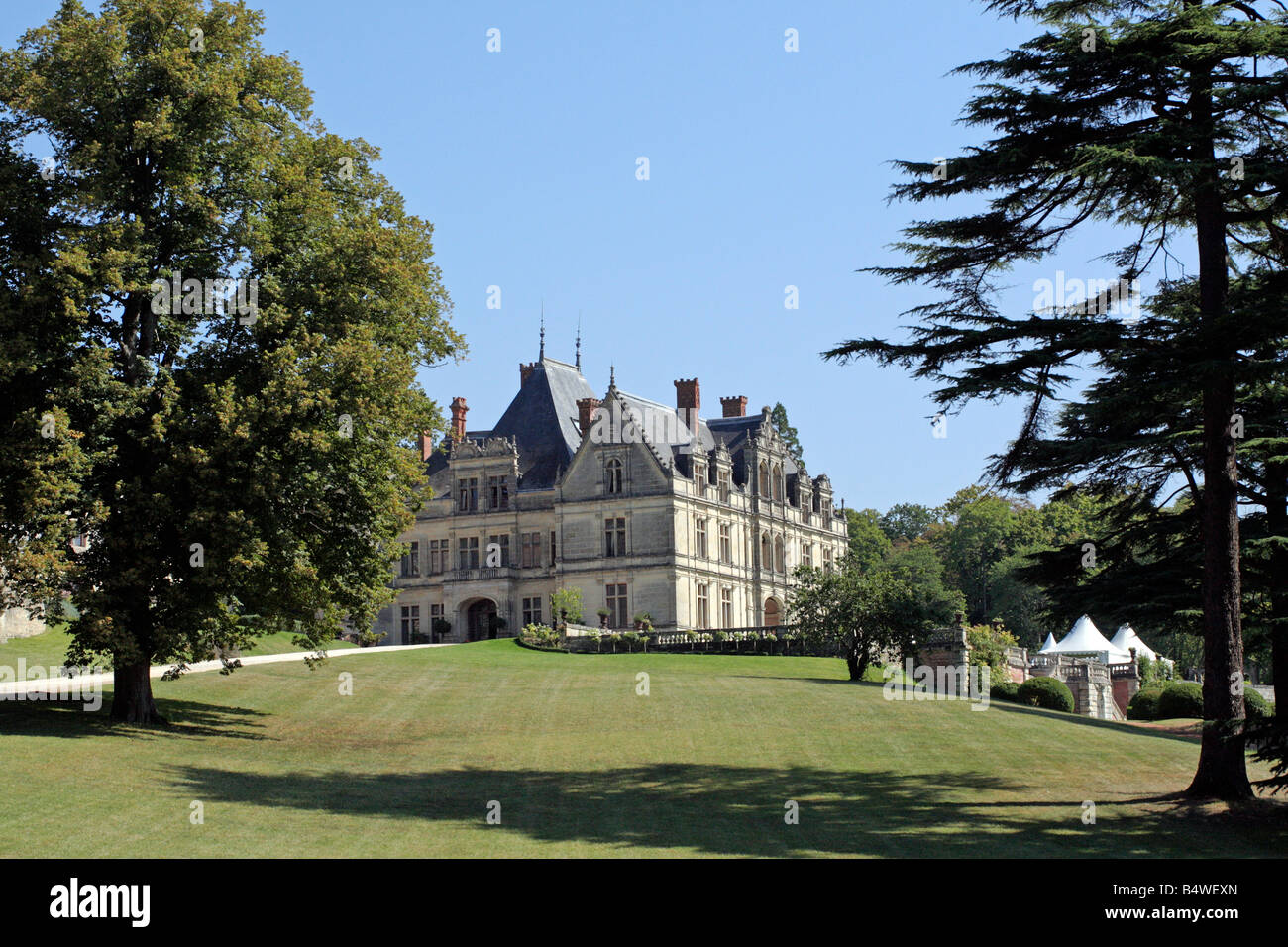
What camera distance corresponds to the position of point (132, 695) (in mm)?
26422

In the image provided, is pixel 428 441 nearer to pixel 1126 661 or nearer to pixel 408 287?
pixel 1126 661

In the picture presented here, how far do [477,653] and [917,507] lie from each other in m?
80.0

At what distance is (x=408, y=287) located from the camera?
27328 millimetres

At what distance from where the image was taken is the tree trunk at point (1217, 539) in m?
20.7

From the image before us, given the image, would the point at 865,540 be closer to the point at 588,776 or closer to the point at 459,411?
the point at 459,411

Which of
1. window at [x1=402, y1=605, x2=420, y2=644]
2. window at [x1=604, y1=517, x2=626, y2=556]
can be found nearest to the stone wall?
window at [x1=402, y1=605, x2=420, y2=644]

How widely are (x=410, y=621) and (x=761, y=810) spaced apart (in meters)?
50.3

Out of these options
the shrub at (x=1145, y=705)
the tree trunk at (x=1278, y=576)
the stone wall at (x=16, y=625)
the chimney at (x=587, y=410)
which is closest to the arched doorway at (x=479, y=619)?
the chimney at (x=587, y=410)

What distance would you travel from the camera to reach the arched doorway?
66.1 metres

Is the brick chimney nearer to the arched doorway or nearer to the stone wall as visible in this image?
the arched doorway

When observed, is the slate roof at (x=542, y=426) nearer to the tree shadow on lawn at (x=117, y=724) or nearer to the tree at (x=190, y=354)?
the tree shadow on lawn at (x=117, y=724)

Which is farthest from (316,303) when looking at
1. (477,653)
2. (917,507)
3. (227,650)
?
(917,507)

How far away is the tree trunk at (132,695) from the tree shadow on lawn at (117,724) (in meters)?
0.29

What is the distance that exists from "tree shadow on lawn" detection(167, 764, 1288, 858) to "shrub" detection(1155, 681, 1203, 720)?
84.5 ft
